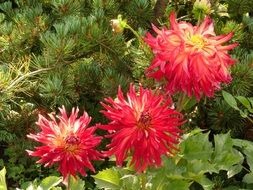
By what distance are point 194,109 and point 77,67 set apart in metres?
0.53

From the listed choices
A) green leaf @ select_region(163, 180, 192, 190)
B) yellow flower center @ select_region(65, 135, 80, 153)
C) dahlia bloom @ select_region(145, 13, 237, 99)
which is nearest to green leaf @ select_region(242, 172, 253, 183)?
green leaf @ select_region(163, 180, 192, 190)

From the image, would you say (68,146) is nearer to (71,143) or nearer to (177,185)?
(71,143)

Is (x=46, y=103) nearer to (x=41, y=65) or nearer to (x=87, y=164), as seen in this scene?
(x=41, y=65)

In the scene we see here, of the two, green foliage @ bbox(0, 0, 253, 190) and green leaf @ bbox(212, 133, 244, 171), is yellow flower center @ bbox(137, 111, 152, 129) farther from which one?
green foliage @ bbox(0, 0, 253, 190)

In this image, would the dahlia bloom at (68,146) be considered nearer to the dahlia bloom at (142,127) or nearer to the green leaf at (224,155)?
the dahlia bloom at (142,127)

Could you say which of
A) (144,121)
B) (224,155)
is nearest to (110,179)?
(224,155)

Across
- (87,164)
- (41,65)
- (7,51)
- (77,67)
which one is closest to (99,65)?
(77,67)

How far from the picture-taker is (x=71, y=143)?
1089mm

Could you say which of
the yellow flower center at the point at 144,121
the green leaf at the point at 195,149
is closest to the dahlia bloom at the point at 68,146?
the yellow flower center at the point at 144,121

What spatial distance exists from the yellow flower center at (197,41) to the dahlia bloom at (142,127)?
5.4 inches

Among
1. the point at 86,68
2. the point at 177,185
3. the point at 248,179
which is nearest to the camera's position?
the point at 177,185

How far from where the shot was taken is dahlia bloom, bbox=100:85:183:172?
103cm

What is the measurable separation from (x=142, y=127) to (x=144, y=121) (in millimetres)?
20

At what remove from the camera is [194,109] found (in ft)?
7.02
